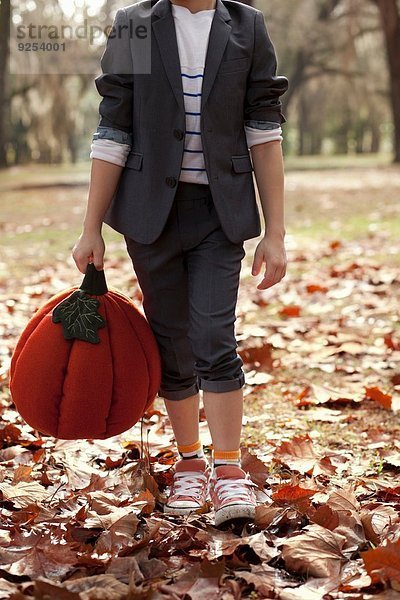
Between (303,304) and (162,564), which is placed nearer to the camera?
(162,564)

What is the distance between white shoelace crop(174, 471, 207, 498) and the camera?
2.55 meters

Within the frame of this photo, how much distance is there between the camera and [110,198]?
2500 mm

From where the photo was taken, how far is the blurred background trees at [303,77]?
1862cm

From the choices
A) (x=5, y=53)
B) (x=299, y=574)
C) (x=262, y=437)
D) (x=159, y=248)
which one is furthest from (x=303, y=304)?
(x=5, y=53)

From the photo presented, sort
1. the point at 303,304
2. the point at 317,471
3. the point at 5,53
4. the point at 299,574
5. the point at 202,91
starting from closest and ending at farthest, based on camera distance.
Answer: the point at 299,574, the point at 202,91, the point at 317,471, the point at 303,304, the point at 5,53

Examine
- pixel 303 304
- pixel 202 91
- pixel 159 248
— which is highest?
pixel 202 91

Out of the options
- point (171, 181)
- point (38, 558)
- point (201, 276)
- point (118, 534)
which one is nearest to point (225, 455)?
point (118, 534)

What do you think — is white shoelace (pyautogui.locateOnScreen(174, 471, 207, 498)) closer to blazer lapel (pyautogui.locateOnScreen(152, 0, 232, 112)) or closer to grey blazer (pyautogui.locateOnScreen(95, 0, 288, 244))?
grey blazer (pyautogui.locateOnScreen(95, 0, 288, 244))

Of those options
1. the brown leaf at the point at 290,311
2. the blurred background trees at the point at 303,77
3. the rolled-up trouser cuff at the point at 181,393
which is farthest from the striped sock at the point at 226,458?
the blurred background trees at the point at 303,77

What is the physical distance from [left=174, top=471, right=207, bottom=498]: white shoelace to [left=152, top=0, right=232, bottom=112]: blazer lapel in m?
1.08

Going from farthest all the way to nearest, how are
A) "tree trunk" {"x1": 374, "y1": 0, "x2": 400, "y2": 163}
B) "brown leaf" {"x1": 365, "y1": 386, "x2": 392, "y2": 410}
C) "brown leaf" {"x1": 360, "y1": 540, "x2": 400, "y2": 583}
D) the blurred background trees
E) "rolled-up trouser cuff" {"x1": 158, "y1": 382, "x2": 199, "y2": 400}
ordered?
1. the blurred background trees
2. "tree trunk" {"x1": 374, "y1": 0, "x2": 400, "y2": 163}
3. "brown leaf" {"x1": 365, "y1": 386, "x2": 392, "y2": 410}
4. "rolled-up trouser cuff" {"x1": 158, "y1": 382, "x2": 199, "y2": 400}
5. "brown leaf" {"x1": 360, "y1": 540, "x2": 400, "y2": 583}

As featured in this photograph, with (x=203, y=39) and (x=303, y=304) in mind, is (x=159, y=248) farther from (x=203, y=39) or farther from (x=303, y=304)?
(x=303, y=304)

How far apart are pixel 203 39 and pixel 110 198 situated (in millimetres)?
517

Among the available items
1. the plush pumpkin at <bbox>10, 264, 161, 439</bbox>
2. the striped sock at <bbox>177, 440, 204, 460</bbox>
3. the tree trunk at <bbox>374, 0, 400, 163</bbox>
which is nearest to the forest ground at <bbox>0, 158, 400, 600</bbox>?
the striped sock at <bbox>177, 440, 204, 460</bbox>
